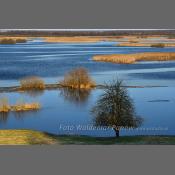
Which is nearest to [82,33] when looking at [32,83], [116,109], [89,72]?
[89,72]

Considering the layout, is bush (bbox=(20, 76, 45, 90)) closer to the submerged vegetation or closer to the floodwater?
the floodwater

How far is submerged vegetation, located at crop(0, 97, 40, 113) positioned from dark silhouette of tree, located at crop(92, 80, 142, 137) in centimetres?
101

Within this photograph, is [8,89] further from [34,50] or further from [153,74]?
[153,74]

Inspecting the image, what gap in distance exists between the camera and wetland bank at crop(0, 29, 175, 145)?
26.5 meters

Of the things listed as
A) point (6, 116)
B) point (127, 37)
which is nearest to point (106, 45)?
point (127, 37)

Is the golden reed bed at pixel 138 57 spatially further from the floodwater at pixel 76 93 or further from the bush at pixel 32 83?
the bush at pixel 32 83

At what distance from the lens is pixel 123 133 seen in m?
26.7

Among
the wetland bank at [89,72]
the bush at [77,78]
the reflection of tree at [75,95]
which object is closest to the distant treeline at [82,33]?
the wetland bank at [89,72]

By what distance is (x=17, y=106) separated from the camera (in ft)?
87.1

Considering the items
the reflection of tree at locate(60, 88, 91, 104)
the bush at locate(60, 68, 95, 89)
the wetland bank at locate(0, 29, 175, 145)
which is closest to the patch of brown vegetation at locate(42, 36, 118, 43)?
the wetland bank at locate(0, 29, 175, 145)

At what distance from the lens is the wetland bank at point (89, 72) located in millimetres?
26516

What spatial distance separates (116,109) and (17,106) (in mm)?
1675

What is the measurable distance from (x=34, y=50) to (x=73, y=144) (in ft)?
5.64

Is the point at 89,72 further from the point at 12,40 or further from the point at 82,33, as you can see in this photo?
the point at 12,40
